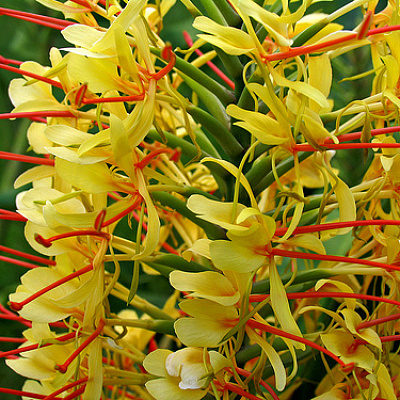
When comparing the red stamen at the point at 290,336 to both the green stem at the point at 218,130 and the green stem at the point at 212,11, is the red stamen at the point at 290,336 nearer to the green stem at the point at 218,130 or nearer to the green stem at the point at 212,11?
the green stem at the point at 218,130

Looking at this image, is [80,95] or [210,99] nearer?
[80,95]

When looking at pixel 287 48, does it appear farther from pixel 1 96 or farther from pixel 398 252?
pixel 1 96

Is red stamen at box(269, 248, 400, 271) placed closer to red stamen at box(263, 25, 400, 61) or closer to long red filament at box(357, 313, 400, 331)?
long red filament at box(357, 313, 400, 331)

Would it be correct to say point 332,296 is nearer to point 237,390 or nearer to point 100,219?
point 237,390

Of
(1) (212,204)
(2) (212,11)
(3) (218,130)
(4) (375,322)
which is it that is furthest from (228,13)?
(4) (375,322)

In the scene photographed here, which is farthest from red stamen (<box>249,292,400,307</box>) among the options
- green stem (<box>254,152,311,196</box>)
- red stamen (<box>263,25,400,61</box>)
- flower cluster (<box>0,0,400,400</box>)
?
red stamen (<box>263,25,400,61</box>)

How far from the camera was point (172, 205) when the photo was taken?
0.55m

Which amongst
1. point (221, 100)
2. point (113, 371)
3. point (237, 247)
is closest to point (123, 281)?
point (113, 371)

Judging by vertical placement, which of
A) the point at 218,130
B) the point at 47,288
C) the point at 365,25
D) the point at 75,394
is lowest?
the point at 75,394

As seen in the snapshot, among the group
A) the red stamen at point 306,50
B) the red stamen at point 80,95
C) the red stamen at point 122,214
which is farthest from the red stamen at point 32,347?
the red stamen at point 306,50

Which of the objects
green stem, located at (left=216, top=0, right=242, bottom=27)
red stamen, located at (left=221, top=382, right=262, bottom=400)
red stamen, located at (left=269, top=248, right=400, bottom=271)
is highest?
green stem, located at (left=216, top=0, right=242, bottom=27)

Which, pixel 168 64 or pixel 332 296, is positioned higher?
pixel 168 64

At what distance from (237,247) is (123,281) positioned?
561mm

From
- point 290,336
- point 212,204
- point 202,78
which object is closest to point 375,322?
point 290,336
